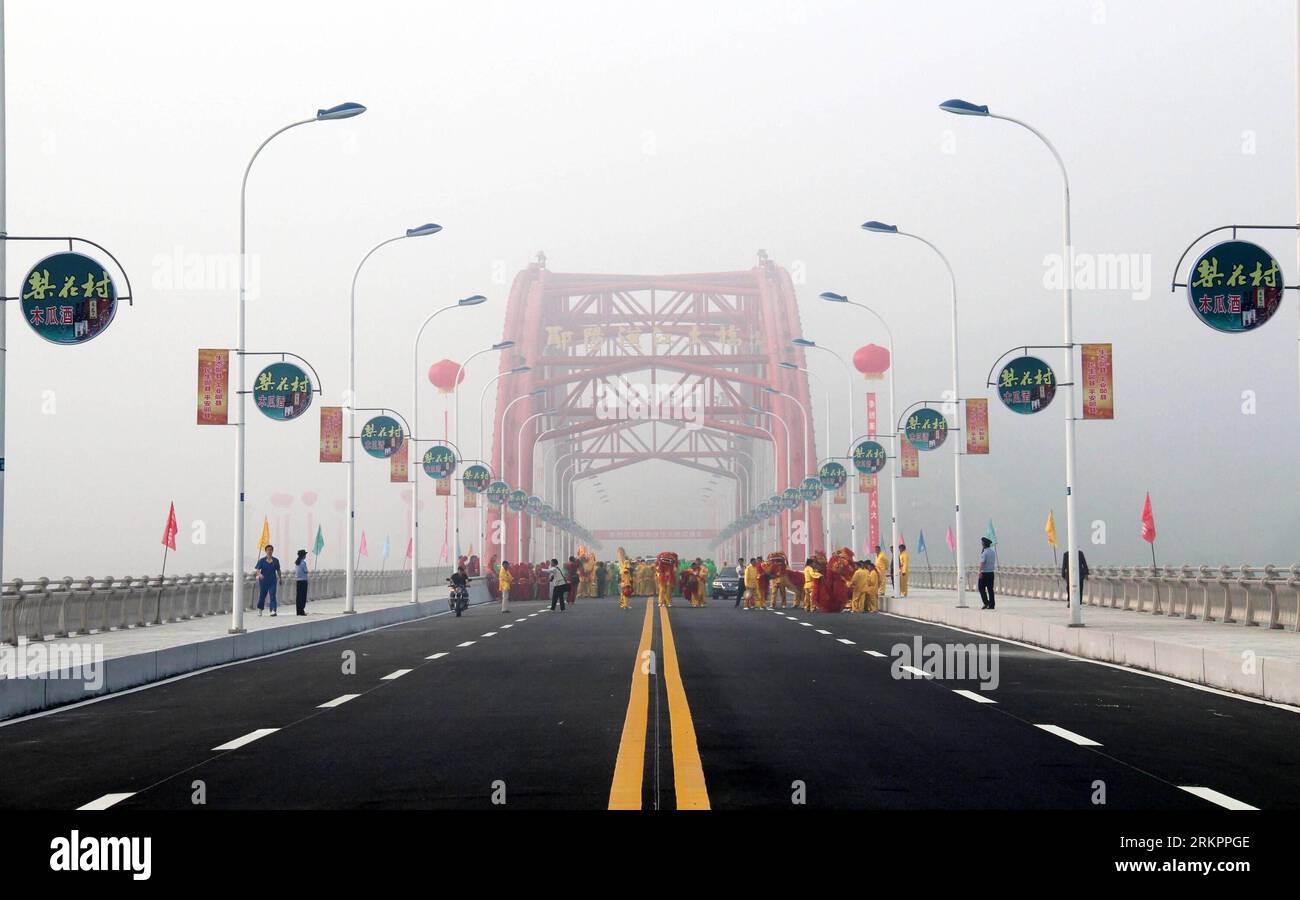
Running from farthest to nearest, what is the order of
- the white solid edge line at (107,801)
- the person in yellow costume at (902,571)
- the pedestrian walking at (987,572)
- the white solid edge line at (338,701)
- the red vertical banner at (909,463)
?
the red vertical banner at (909,463)
the person in yellow costume at (902,571)
the pedestrian walking at (987,572)
the white solid edge line at (338,701)
the white solid edge line at (107,801)

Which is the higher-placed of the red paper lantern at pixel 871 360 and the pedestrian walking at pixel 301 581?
the red paper lantern at pixel 871 360

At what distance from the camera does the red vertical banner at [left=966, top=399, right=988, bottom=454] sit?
43.4m

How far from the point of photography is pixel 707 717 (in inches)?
567

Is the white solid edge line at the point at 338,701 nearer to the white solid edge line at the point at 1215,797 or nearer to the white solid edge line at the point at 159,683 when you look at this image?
the white solid edge line at the point at 159,683

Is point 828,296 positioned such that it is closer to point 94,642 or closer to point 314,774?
point 94,642

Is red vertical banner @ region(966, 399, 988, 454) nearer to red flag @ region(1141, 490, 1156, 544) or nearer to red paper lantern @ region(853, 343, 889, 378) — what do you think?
red flag @ region(1141, 490, 1156, 544)

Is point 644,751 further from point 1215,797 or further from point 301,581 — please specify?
point 301,581

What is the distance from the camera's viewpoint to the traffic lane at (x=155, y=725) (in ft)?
34.9

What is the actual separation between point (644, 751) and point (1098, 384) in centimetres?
1998

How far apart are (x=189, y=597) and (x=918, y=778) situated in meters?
30.2

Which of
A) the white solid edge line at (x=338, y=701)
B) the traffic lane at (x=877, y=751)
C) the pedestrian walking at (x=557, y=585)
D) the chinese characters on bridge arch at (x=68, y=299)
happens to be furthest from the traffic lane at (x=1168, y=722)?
the pedestrian walking at (x=557, y=585)

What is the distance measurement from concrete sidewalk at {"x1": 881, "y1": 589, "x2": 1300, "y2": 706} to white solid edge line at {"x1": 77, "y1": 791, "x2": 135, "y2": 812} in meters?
11.7

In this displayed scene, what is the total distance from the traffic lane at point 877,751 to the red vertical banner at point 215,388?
12622mm
